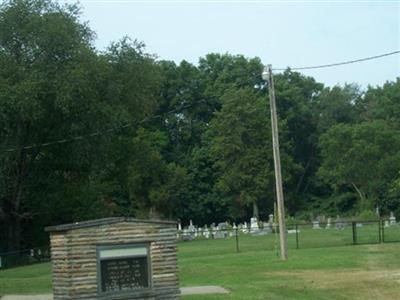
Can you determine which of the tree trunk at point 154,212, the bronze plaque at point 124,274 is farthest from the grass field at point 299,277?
the tree trunk at point 154,212

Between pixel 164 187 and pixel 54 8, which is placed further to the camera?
pixel 164 187

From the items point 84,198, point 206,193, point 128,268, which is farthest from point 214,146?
point 128,268

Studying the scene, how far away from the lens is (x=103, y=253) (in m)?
13.6

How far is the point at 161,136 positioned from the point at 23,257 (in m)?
49.1

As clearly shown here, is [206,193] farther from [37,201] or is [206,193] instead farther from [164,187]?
[37,201]

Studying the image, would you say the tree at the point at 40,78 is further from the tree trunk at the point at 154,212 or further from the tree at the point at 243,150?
the tree at the point at 243,150

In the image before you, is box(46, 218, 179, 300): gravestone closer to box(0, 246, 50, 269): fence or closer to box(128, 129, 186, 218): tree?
box(0, 246, 50, 269): fence

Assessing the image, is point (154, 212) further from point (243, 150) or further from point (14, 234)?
point (14, 234)

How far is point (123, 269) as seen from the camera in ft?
45.0

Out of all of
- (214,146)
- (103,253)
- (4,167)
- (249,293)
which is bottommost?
(249,293)

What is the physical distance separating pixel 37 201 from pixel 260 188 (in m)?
41.0

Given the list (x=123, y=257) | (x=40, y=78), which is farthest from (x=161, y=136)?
(x=123, y=257)

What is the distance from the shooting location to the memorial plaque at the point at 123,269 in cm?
1351

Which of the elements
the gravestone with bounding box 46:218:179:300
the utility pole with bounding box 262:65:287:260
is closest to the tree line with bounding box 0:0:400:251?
the utility pole with bounding box 262:65:287:260
